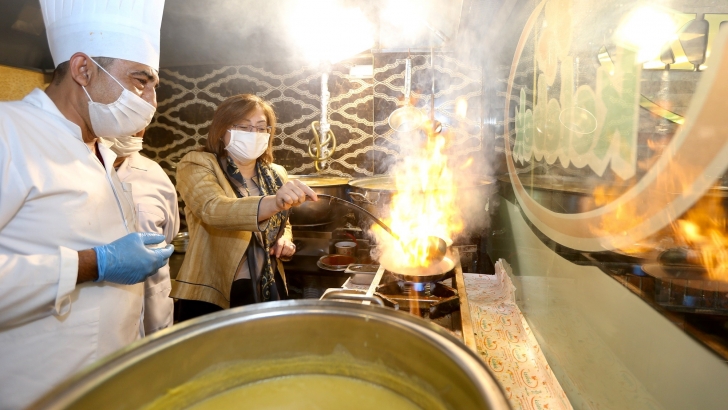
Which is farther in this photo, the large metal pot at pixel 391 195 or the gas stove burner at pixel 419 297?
the large metal pot at pixel 391 195

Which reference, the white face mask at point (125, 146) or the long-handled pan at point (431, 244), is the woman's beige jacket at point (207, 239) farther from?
the long-handled pan at point (431, 244)

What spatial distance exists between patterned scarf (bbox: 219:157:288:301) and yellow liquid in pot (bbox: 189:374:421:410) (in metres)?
1.40

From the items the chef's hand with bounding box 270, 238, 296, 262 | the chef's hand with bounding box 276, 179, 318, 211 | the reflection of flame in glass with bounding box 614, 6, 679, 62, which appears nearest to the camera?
the reflection of flame in glass with bounding box 614, 6, 679, 62

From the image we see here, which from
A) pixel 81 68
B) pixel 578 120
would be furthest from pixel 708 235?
pixel 81 68

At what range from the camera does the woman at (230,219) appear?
83.3 inches

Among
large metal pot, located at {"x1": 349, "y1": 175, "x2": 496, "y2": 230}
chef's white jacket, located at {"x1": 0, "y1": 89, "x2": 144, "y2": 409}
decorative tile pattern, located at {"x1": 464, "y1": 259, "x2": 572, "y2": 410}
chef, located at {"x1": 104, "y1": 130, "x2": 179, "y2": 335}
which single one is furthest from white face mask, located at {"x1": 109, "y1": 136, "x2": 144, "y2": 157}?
decorative tile pattern, located at {"x1": 464, "y1": 259, "x2": 572, "y2": 410}

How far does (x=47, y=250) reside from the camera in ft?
4.49

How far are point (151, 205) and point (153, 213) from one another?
2.0 inches

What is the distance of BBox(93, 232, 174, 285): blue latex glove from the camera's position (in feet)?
4.66

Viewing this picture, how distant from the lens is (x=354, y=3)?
11.9 ft

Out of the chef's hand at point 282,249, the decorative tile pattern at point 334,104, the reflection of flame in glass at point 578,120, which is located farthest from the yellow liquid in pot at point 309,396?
the decorative tile pattern at point 334,104

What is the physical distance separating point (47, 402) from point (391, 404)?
637mm

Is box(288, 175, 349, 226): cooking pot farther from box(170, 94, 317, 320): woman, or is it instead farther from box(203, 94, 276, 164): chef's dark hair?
box(203, 94, 276, 164): chef's dark hair

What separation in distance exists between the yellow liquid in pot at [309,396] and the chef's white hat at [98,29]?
1410 millimetres
